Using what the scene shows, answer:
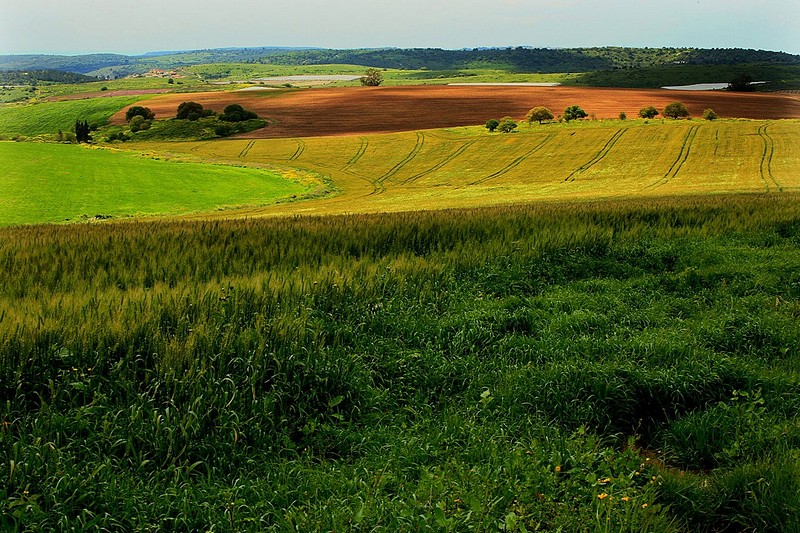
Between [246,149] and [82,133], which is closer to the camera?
[246,149]

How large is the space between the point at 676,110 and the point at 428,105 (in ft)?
125

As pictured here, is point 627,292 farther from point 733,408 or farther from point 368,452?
point 368,452

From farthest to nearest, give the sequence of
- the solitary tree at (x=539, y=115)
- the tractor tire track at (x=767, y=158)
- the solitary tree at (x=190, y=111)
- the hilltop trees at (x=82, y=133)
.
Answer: the solitary tree at (x=190, y=111) < the hilltop trees at (x=82, y=133) < the solitary tree at (x=539, y=115) < the tractor tire track at (x=767, y=158)

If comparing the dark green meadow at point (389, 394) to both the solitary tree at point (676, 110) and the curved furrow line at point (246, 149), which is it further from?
the solitary tree at point (676, 110)

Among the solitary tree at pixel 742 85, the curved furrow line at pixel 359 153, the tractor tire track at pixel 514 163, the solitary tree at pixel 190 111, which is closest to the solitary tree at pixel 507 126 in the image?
the tractor tire track at pixel 514 163

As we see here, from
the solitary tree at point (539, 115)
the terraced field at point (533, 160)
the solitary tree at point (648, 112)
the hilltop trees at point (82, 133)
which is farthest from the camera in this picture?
the hilltop trees at point (82, 133)

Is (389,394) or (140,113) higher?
(140,113)

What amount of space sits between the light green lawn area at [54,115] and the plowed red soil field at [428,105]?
552 centimetres

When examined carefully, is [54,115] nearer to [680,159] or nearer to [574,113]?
[574,113]

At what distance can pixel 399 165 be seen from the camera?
6738cm

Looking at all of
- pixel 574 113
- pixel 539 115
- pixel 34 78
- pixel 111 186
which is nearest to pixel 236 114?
pixel 539 115

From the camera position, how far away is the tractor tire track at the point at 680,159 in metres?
46.6

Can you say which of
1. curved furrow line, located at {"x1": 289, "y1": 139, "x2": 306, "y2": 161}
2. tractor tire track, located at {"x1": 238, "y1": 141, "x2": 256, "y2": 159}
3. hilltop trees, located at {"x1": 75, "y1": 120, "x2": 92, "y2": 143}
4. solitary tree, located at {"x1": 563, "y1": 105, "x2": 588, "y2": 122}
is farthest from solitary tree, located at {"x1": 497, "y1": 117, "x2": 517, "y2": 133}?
hilltop trees, located at {"x1": 75, "y1": 120, "x2": 92, "y2": 143}

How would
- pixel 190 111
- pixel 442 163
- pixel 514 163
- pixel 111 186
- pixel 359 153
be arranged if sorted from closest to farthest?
1. pixel 111 186
2. pixel 514 163
3. pixel 442 163
4. pixel 359 153
5. pixel 190 111
